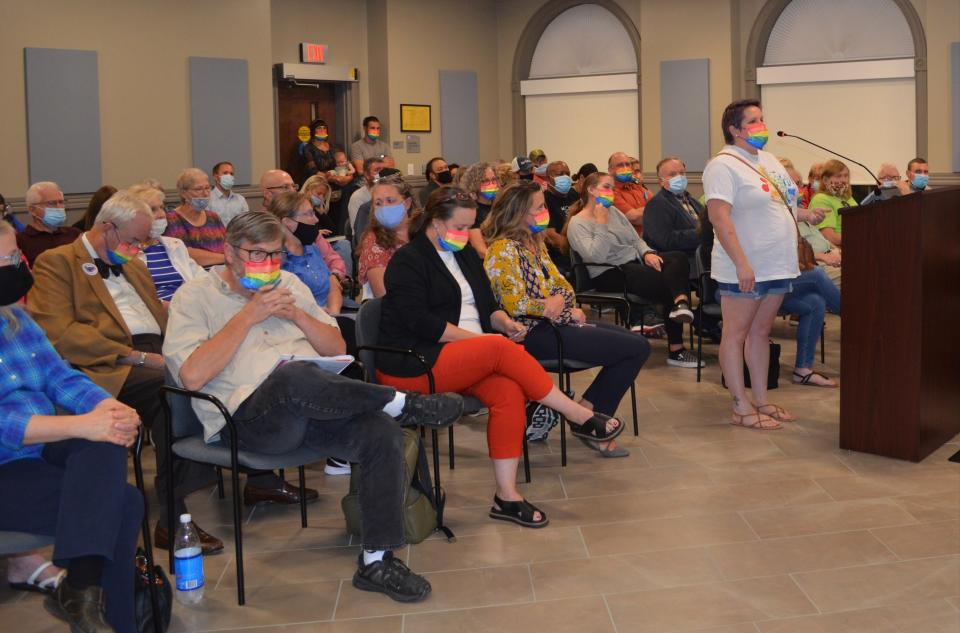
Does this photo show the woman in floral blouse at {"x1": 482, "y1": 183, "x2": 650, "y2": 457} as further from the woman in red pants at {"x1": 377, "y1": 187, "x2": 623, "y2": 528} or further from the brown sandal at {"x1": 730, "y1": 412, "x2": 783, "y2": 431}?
the brown sandal at {"x1": 730, "y1": 412, "x2": 783, "y2": 431}

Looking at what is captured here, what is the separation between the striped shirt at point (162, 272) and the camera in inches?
194

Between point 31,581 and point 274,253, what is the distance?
1236 millimetres

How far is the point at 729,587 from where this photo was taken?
342cm

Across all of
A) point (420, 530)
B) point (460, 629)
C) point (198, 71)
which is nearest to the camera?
point (460, 629)

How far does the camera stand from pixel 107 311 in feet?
13.4

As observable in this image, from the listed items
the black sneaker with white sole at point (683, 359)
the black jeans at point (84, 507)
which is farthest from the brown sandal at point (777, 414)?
the black jeans at point (84, 507)

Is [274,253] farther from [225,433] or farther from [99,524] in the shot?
[99,524]

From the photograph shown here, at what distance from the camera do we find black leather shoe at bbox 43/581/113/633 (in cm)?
274

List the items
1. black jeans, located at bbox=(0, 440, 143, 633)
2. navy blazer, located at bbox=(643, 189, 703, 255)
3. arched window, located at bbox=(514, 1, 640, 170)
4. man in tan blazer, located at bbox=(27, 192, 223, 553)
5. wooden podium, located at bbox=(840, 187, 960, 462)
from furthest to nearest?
arched window, located at bbox=(514, 1, 640, 170), navy blazer, located at bbox=(643, 189, 703, 255), wooden podium, located at bbox=(840, 187, 960, 462), man in tan blazer, located at bbox=(27, 192, 223, 553), black jeans, located at bbox=(0, 440, 143, 633)

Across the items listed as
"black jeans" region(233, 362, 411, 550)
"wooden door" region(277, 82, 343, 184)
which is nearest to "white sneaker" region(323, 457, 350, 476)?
"black jeans" region(233, 362, 411, 550)

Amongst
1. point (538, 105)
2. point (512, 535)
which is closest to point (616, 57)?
point (538, 105)

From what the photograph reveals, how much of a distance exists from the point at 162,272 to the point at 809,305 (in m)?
3.41

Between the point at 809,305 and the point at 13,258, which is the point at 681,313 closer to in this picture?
the point at 809,305

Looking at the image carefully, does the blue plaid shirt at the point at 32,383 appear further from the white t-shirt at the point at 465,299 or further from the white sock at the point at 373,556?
the white t-shirt at the point at 465,299
